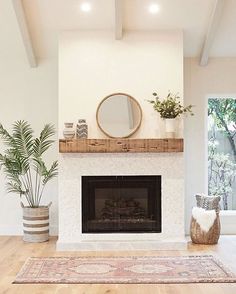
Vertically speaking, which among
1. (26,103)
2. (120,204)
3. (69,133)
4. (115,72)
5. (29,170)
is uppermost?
(115,72)

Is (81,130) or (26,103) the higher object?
(26,103)

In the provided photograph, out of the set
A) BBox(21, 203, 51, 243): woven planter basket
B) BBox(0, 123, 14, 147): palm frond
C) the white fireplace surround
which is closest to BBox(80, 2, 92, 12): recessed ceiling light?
the white fireplace surround

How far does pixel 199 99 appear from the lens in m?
6.95

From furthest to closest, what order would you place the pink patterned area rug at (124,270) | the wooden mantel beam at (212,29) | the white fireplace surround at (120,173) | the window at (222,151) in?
the window at (222,151), the white fireplace surround at (120,173), the wooden mantel beam at (212,29), the pink patterned area rug at (124,270)

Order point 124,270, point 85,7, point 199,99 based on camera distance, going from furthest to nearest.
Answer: point 199,99 < point 85,7 < point 124,270

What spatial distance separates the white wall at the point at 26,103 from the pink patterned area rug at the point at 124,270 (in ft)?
5.87

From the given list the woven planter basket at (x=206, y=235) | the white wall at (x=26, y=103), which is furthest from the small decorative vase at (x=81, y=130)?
A: the woven planter basket at (x=206, y=235)

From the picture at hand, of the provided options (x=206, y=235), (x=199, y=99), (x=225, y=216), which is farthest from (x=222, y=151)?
(x=206, y=235)

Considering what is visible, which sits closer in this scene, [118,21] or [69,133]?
[118,21]

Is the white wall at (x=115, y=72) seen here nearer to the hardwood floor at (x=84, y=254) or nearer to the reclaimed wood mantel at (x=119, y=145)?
the reclaimed wood mantel at (x=119, y=145)

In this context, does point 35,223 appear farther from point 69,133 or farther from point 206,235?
point 206,235

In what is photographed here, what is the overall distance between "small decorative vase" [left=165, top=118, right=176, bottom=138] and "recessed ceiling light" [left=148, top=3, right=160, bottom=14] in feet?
4.63

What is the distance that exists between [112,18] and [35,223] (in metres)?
3.01

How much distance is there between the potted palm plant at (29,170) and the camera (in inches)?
245
